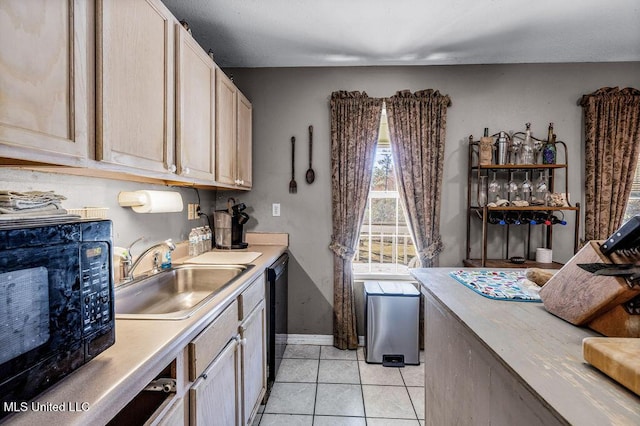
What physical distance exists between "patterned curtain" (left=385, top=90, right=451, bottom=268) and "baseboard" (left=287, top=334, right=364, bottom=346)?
1119 mm

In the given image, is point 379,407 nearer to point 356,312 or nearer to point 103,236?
point 356,312

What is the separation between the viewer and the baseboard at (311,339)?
9.64ft

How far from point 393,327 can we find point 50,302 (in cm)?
237

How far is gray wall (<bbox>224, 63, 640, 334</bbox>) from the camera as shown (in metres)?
2.82

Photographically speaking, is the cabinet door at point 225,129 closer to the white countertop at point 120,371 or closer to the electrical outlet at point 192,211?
the electrical outlet at point 192,211

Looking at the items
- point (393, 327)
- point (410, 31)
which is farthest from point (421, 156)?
point (393, 327)

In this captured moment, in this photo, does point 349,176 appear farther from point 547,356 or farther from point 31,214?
point 31,214

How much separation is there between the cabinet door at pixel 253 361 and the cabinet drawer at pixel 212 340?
15cm

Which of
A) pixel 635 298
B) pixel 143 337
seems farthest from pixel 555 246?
pixel 143 337

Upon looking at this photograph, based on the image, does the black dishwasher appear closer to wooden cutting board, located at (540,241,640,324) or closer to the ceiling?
wooden cutting board, located at (540,241,640,324)

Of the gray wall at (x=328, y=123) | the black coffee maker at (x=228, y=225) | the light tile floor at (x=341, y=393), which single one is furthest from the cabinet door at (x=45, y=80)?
the gray wall at (x=328, y=123)

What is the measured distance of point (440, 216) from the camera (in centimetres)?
289

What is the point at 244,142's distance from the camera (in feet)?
8.77

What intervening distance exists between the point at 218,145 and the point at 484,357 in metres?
1.85
